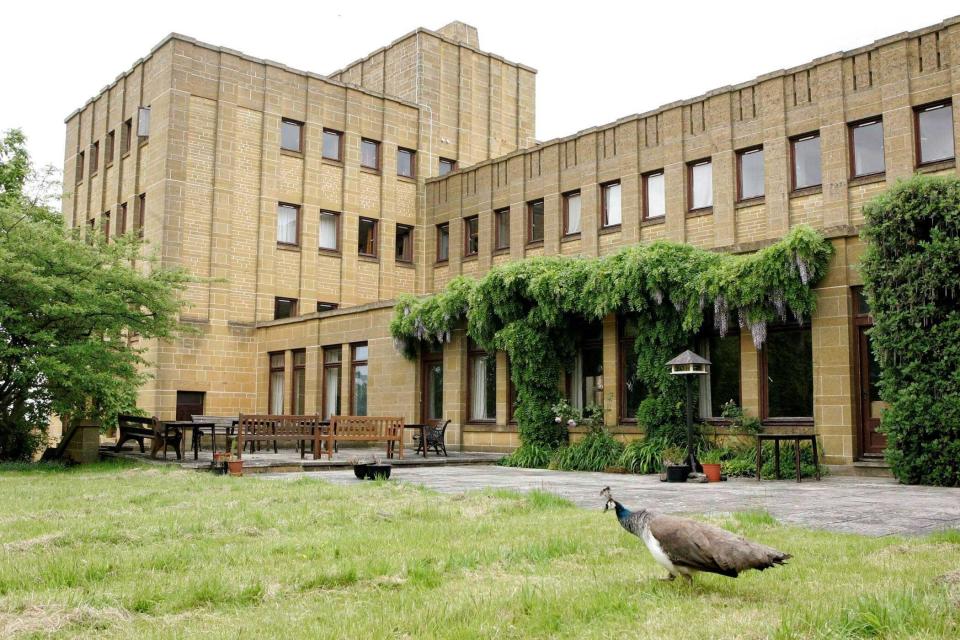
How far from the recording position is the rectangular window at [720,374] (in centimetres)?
1680

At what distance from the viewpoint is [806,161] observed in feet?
76.3

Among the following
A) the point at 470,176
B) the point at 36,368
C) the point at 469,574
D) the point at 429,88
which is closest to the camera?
the point at 469,574

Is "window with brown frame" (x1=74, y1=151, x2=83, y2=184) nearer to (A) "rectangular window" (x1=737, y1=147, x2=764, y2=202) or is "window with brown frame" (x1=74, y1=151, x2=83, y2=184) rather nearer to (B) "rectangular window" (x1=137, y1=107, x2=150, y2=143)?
(B) "rectangular window" (x1=137, y1=107, x2=150, y2=143)

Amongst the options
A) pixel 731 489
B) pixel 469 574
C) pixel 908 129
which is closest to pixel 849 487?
pixel 731 489

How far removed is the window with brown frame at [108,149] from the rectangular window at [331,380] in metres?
12.3

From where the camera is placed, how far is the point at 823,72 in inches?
893

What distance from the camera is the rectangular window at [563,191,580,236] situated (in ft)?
93.4

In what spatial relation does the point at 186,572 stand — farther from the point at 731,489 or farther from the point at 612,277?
the point at 612,277

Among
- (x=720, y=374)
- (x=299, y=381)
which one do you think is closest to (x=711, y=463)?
(x=720, y=374)

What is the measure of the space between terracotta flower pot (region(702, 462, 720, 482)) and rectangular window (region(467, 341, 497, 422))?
324 inches

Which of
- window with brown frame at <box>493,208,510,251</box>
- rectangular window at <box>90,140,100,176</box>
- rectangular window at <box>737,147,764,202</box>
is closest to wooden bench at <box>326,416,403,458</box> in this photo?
rectangular window at <box>737,147,764,202</box>

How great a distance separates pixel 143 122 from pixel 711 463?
2270cm

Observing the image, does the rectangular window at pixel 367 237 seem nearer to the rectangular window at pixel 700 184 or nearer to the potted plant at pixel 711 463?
the rectangular window at pixel 700 184

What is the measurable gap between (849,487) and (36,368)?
13.6m
